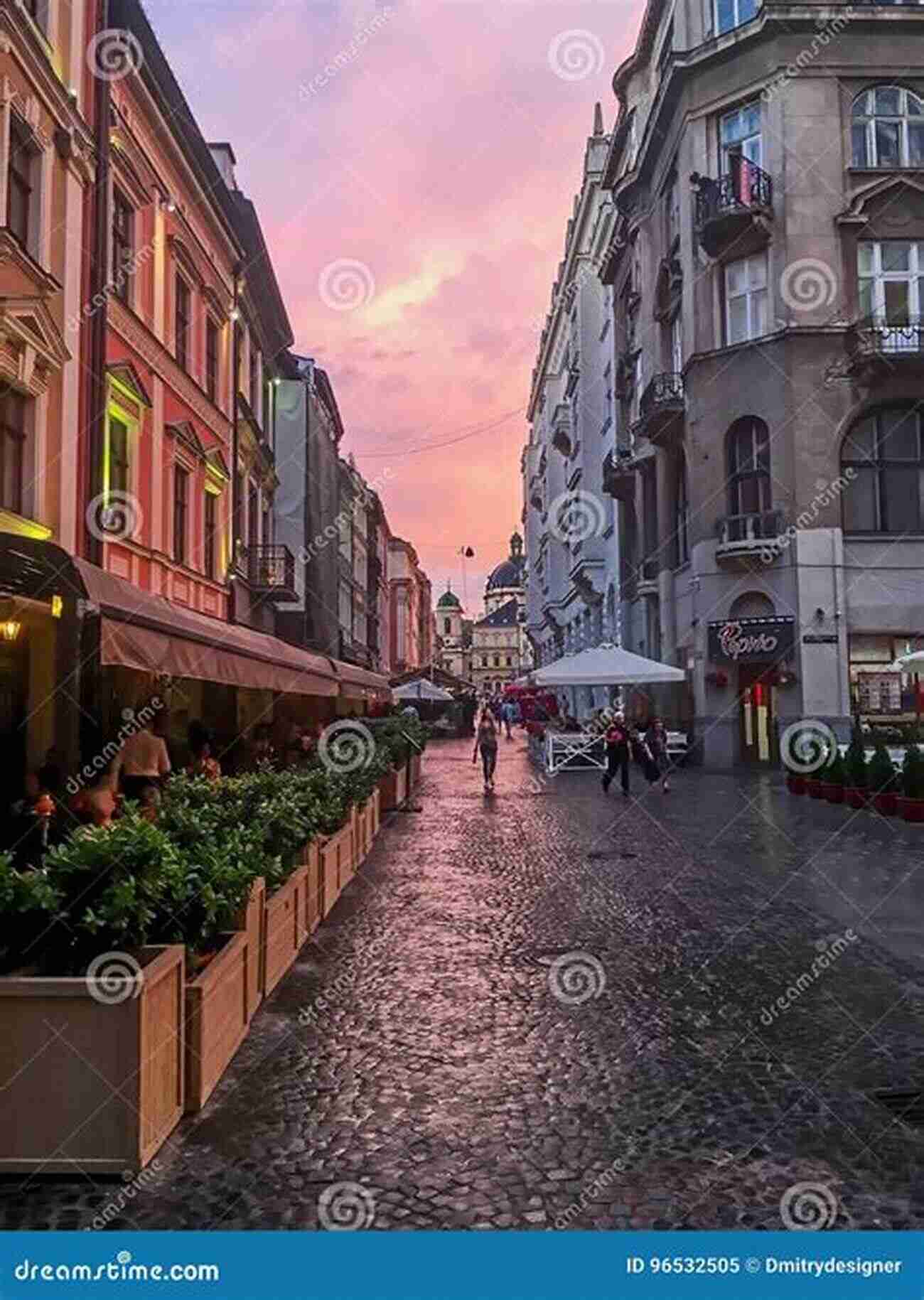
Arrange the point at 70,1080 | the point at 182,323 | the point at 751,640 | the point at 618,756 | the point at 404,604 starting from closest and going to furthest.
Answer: the point at 70,1080
the point at 182,323
the point at 618,756
the point at 751,640
the point at 404,604

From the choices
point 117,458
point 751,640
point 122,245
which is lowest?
point 751,640

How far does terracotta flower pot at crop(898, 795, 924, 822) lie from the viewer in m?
16.1

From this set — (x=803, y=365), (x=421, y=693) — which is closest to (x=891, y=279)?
(x=803, y=365)

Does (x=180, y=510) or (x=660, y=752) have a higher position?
(x=180, y=510)

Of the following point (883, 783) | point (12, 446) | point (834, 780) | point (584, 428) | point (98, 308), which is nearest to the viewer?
point (12, 446)

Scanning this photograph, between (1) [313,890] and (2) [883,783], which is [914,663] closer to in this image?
(2) [883,783]

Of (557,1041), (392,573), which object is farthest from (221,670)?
(392,573)

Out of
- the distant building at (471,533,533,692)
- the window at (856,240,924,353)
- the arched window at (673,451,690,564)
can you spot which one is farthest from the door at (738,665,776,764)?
the distant building at (471,533,533,692)

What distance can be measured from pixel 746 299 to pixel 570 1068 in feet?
93.6

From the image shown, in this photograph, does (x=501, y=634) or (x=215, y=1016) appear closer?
(x=215, y=1016)

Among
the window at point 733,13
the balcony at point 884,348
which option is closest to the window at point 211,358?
the balcony at point 884,348

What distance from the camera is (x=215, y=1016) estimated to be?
18.0ft

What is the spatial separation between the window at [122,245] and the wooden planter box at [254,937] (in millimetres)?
12779

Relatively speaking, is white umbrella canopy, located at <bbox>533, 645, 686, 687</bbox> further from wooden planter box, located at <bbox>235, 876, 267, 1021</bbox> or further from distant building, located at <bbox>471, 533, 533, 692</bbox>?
distant building, located at <bbox>471, 533, 533, 692</bbox>
